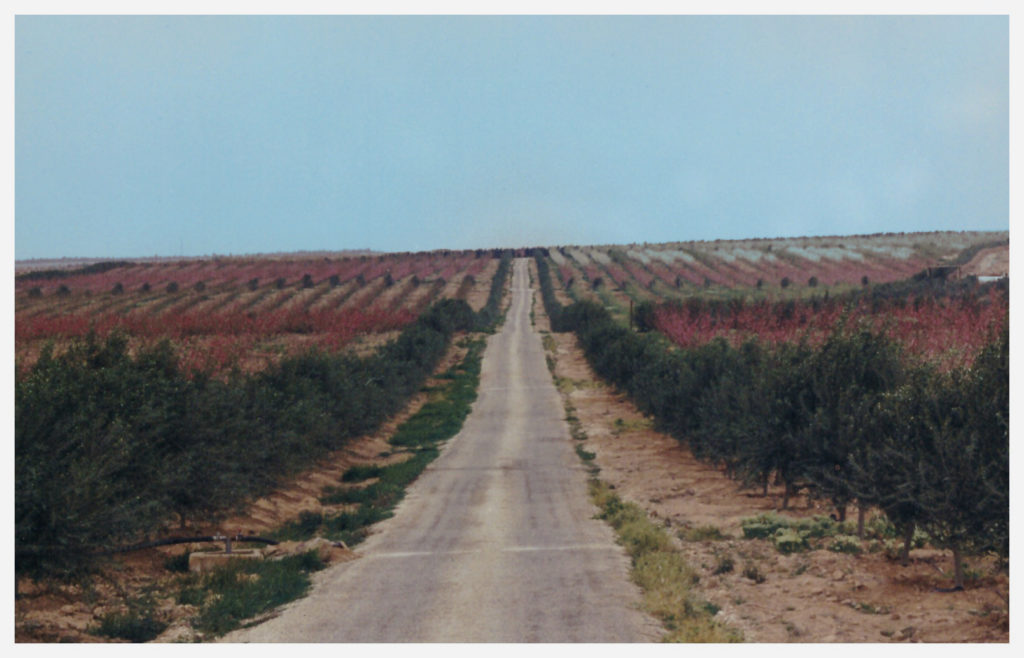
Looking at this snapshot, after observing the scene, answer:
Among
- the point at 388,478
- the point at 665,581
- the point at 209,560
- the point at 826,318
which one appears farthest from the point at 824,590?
the point at 826,318

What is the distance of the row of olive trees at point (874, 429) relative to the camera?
43.1ft

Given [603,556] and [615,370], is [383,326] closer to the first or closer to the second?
[615,370]

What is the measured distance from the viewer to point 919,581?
49.1ft

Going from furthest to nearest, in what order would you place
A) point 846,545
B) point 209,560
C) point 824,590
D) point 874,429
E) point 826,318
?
1. point 826,318
2. point 209,560
3. point 846,545
4. point 874,429
5. point 824,590

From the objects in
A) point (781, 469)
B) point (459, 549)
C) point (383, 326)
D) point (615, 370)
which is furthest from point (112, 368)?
point (383, 326)

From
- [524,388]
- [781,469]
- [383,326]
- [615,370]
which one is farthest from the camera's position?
[383,326]

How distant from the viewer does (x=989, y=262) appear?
143375mm

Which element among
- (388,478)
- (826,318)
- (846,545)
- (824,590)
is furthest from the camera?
(826,318)

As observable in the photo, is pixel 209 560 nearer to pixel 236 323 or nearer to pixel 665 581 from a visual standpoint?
pixel 665 581

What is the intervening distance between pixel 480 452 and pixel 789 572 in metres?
24.2

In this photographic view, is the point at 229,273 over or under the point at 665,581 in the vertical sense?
over

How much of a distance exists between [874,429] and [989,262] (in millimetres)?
148350

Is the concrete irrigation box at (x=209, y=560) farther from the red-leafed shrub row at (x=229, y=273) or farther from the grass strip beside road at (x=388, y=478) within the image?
the red-leafed shrub row at (x=229, y=273)

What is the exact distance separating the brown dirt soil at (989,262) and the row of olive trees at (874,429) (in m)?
117
